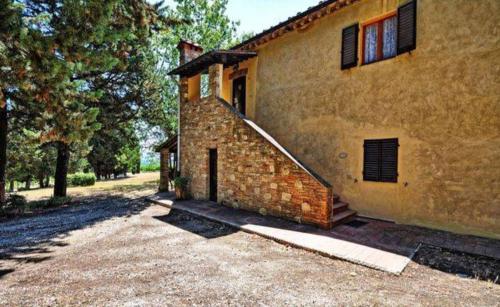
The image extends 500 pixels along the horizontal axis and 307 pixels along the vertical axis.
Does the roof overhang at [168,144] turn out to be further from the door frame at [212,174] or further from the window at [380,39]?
the window at [380,39]

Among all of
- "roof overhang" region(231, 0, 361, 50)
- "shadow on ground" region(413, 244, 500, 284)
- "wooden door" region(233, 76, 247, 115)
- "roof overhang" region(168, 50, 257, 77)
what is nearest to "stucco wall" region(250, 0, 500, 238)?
"roof overhang" region(231, 0, 361, 50)

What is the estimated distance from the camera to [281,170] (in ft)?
23.9

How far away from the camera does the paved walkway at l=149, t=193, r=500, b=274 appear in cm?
486

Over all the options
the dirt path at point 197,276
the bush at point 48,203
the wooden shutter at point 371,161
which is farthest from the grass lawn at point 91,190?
the wooden shutter at point 371,161

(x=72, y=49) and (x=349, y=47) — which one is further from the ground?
(x=349, y=47)

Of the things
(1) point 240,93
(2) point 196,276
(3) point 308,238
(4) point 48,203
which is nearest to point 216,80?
(1) point 240,93

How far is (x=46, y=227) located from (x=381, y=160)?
10.4 m

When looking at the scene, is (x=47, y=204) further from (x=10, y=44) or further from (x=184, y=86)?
(x=10, y=44)

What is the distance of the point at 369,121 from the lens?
7.56 metres

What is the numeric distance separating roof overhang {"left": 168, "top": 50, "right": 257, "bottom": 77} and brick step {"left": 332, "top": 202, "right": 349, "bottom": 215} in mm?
6671

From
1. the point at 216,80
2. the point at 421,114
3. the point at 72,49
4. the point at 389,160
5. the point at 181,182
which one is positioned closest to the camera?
the point at 72,49

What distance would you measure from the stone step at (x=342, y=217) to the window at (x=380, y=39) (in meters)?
4.61

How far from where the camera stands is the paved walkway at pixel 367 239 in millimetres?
4863

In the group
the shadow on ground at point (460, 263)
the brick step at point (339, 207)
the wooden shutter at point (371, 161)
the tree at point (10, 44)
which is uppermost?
the tree at point (10, 44)
